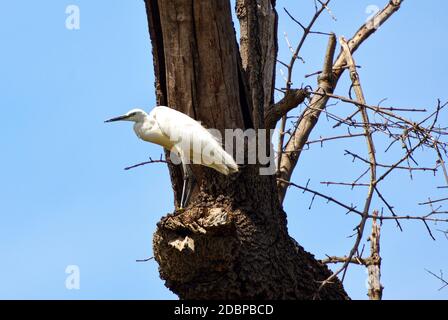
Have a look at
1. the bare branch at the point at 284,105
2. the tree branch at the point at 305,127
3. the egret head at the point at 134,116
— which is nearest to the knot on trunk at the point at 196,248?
the bare branch at the point at 284,105

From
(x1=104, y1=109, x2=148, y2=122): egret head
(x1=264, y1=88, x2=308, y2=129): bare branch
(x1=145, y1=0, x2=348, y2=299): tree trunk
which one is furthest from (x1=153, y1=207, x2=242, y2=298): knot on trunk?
(x1=104, y1=109, x2=148, y2=122): egret head

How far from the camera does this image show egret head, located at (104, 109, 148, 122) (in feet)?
23.1

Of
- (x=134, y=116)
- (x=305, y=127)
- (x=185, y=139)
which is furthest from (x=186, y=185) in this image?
(x=305, y=127)

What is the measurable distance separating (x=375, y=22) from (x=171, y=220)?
3403 mm

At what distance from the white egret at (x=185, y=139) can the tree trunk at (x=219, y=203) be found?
67 millimetres

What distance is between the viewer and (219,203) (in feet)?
19.8

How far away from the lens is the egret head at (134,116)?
7.05m

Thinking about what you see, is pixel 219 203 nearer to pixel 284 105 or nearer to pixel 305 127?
pixel 284 105

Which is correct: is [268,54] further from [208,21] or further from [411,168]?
[411,168]

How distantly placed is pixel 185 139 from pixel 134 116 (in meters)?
0.86

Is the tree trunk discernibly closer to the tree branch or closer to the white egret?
the white egret

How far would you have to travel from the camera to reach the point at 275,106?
639cm
